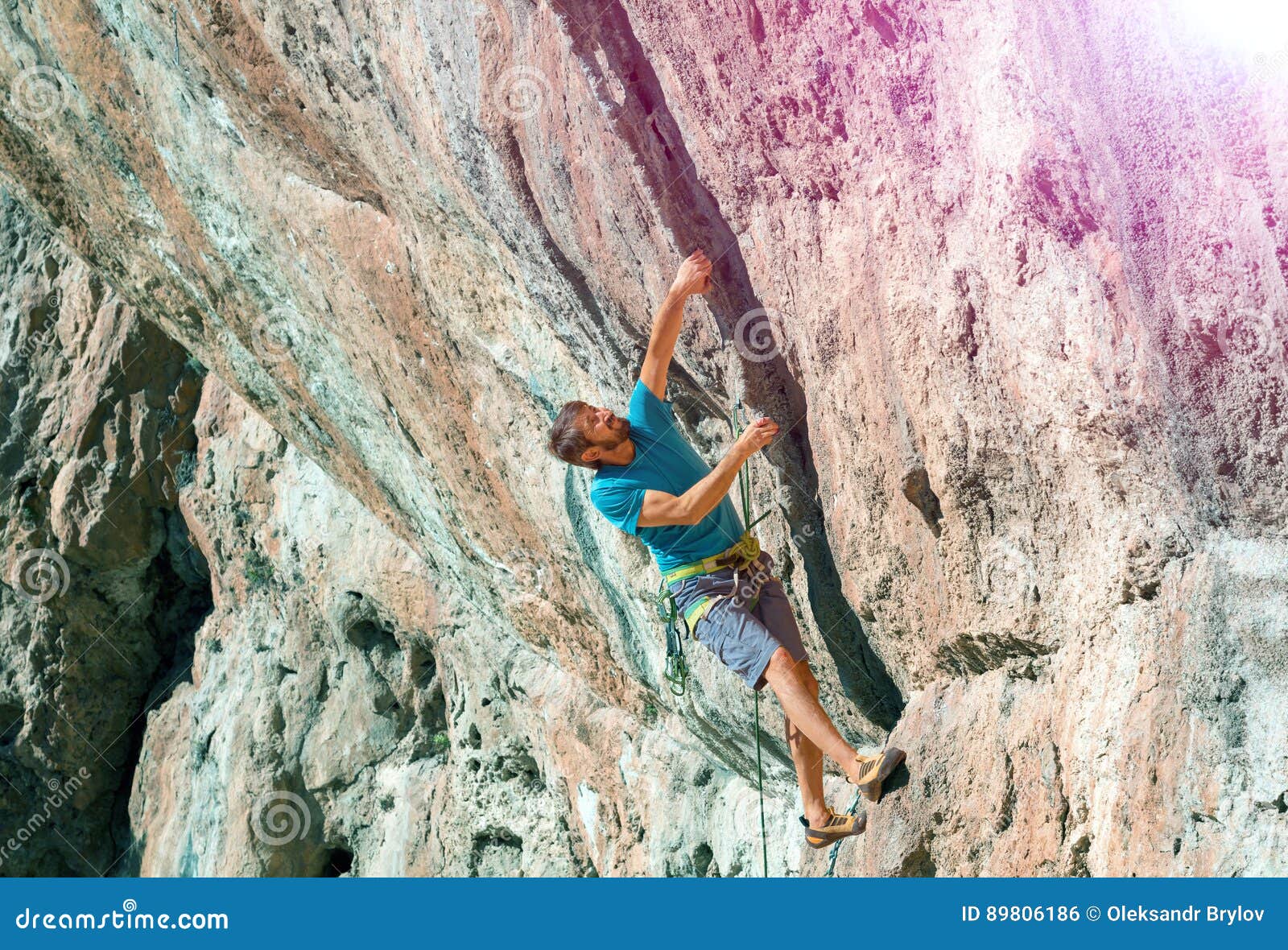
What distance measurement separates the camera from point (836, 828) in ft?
16.8

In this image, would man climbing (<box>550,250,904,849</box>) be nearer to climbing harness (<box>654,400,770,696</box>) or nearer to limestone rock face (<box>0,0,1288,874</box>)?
climbing harness (<box>654,400,770,696</box>)

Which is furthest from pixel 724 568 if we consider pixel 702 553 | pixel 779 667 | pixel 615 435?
pixel 615 435

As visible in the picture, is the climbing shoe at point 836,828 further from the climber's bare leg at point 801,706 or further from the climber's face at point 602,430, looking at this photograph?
the climber's face at point 602,430

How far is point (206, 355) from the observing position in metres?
9.02

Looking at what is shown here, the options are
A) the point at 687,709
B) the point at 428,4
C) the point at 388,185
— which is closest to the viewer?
the point at 428,4

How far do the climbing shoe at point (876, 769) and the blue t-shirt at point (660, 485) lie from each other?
87 cm

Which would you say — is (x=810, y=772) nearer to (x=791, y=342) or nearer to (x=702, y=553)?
(x=702, y=553)

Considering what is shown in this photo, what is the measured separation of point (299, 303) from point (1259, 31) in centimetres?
499

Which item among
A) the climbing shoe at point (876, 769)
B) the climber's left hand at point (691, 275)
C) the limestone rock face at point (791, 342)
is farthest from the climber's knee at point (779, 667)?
the climber's left hand at point (691, 275)

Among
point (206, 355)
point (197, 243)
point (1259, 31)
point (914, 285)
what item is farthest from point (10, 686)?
point (1259, 31)

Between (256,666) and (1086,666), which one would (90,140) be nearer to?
(256,666)

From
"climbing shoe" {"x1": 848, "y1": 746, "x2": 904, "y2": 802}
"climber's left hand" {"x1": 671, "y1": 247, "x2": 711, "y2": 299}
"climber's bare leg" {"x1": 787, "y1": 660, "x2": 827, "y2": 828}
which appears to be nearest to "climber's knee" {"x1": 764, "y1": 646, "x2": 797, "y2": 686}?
"climber's bare leg" {"x1": 787, "y1": 660, "x2": 827, "y2": 828}

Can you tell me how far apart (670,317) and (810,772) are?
1.64 meters

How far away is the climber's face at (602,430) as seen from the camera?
4.70 m
